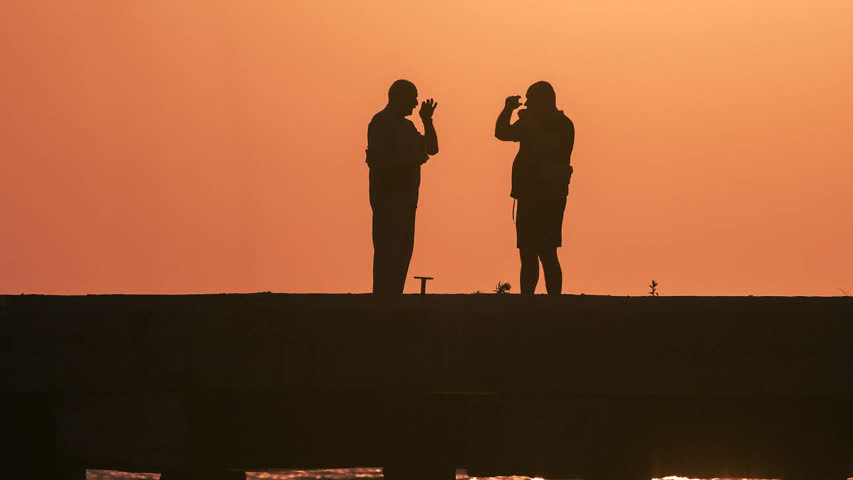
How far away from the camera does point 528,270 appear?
15.7m

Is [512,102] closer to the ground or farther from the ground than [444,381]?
farther from the ground

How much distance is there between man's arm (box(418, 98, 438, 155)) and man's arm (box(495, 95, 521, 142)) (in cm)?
65

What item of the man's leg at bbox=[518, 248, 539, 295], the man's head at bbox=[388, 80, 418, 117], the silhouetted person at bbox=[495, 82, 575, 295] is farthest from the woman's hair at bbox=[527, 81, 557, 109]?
the man's leg at bbox=[518, 248, 539, 295]

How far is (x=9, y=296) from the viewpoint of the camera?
11.9m

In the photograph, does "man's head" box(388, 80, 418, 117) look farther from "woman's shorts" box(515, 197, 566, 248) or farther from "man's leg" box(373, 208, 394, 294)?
"woman's shorts" box(515, 197, 566, 248)

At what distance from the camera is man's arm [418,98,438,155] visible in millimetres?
15609

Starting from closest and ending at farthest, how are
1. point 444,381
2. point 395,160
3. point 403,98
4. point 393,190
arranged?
1. point 444,381
2. point 395,160
3. point 393,190
4. point 403,98

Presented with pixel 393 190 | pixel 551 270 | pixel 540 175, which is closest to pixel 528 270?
pixel 551 270

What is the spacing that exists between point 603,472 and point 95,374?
3723 millimetres

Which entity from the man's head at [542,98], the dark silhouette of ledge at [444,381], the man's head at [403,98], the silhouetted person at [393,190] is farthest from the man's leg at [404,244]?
the dark silhouette of ledge at [444,381]

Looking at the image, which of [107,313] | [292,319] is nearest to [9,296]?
[107,313]

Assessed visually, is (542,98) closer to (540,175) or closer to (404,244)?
(540,175)

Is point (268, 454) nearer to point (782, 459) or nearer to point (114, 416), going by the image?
point (114, 416)

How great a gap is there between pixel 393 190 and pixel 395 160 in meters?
0.30
